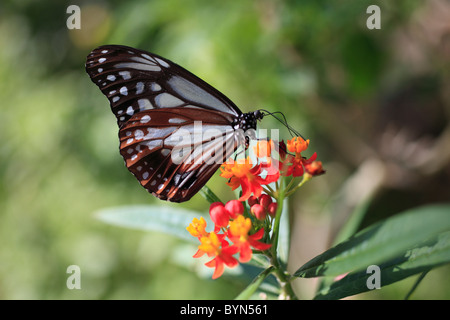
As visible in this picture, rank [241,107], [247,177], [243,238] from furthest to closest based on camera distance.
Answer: [241,107] < [247,177] < [243,238]

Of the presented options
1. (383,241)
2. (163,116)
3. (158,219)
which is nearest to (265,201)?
(383,241)

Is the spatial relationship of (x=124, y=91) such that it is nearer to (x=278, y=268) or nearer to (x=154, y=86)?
(x=154, y=86)

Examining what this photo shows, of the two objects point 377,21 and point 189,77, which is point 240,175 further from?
point 377,21

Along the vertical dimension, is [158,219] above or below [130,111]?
below

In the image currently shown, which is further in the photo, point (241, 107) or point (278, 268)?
point (241, 107)

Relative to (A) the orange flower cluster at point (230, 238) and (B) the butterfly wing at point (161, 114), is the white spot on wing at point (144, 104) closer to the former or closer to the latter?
(B) the butterfly wing at point (161, 114)

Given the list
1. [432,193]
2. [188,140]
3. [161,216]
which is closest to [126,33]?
[188,140]

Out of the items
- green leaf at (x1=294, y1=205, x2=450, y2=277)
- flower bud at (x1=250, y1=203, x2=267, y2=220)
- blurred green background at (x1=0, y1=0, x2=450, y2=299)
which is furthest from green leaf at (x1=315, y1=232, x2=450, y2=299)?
blurred green background at (x1=0, y1=0, x2=450, y2=299)
